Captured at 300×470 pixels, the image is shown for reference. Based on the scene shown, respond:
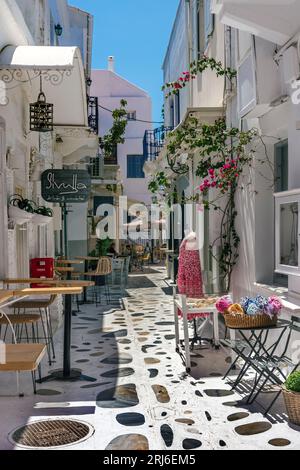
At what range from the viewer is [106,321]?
984cm

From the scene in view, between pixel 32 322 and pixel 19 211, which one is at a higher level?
pixel 19 211

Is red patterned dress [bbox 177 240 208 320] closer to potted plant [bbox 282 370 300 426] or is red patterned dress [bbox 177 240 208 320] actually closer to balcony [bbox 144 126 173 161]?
potted plant [bbox 282 370 300 426]

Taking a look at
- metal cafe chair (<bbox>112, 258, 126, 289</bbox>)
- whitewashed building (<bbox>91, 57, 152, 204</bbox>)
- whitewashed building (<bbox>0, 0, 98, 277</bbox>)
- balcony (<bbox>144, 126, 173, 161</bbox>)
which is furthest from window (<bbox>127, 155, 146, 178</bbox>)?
whitewashed building (<bbox>0, 0, 98, 277</bbox>)

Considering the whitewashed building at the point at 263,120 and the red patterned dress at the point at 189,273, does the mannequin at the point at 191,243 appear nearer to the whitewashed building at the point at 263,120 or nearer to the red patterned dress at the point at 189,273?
the red patterned dress at the point at 189,273

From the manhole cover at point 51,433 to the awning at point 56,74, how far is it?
4.34 meters

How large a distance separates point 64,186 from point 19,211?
9.43ft

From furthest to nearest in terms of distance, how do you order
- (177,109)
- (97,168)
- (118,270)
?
(97,168) < (177,109) < (118,270)

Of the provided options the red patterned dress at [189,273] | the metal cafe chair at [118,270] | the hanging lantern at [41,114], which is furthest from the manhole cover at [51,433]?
the metal cafe chair at [118,270]

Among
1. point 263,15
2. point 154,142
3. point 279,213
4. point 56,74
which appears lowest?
point 279,213

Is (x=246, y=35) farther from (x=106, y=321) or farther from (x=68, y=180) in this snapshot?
(x=106, y=321)

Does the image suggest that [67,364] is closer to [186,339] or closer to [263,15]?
[186,339]

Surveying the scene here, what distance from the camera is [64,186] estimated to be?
1009cm

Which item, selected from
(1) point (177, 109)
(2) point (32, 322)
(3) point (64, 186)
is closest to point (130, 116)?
(1) point (177, 109)
